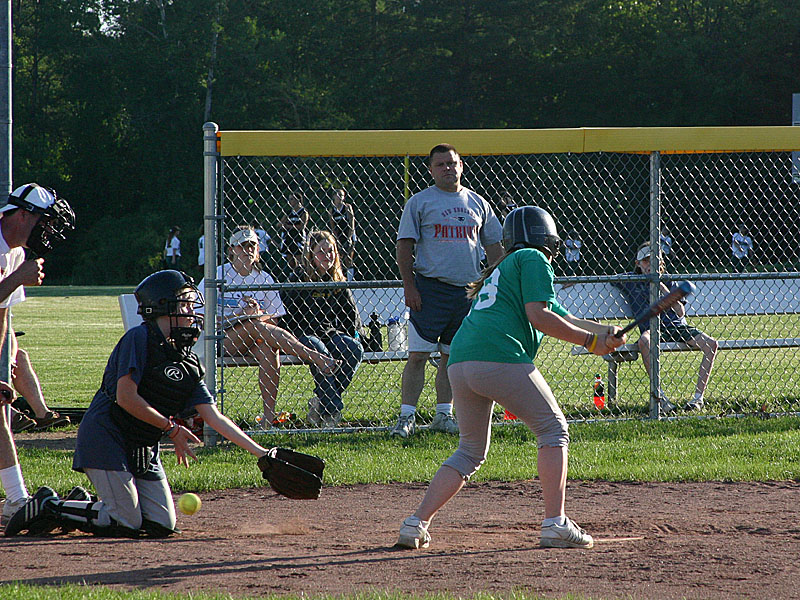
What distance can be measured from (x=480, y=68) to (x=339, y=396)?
41.4 m

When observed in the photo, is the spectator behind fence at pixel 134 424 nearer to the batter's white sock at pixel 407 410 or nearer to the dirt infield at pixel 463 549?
the dirt infield at pixel 463 549

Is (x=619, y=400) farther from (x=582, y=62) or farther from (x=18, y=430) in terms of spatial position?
(x=582, y=62)

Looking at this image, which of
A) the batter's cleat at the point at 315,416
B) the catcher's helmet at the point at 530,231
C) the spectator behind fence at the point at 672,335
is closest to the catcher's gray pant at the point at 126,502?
the catcher's helmet at the point at 530,231

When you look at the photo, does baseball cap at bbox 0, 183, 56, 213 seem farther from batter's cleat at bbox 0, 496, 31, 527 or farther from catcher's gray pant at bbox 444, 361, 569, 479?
catcher's gray pant at bbox 444, 361, 569, 479

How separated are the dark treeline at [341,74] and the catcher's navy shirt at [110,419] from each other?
3785 centimetres

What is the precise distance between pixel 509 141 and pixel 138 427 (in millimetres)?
4011

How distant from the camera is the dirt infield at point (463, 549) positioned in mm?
3965

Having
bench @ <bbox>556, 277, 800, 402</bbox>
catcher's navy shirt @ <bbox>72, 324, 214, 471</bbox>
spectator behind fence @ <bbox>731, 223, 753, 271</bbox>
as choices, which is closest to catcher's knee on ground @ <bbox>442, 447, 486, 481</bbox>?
catcher's navy shirt @ <bbox>72, 324, 214, 471</bbox>

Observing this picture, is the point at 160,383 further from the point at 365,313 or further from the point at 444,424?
the point at 365,313

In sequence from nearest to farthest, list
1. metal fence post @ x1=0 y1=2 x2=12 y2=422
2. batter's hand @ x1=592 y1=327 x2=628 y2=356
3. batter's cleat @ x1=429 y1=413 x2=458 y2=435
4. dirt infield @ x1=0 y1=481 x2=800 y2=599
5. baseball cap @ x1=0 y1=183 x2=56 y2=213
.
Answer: dirt infield @ x1=0 y1=481 x2=800 y2=599
batter's hand @ x1=592 y1=327 x2=628 y2=356
baseball cap @ x1=0 y1=183 x2=56 y2=213
metal fence post @ x1=0 y1=2 x2=12 y2=422
batter's cleat @ x1=429 y1=413 x2=458 y2=435

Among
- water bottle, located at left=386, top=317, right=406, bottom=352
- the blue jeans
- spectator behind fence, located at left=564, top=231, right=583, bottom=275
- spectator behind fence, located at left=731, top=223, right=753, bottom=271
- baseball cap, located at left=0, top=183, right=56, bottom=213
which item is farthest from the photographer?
spectator behind fence, located at left=731, top=223, right=753, bottom=271

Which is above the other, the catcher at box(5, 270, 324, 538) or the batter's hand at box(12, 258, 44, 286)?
the batter's hand at box(12, 258, 44, 286)

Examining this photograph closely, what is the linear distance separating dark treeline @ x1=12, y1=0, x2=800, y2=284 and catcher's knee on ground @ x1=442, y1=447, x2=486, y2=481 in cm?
3860

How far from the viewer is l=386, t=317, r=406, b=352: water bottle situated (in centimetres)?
874
